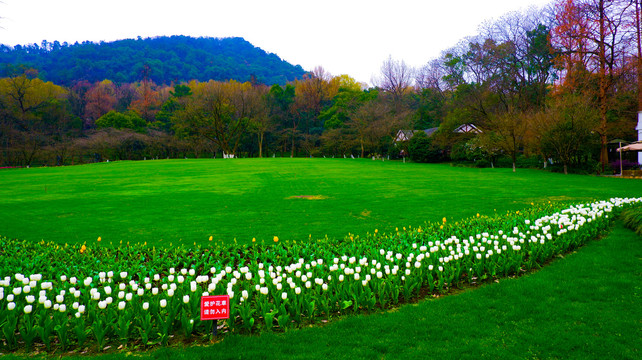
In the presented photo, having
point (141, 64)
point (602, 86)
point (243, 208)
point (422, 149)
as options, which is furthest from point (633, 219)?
point (141, 64)

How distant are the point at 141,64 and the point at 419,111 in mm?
90435

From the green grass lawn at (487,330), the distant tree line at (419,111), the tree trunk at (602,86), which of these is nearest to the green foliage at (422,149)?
the distant tree line at (419,111)

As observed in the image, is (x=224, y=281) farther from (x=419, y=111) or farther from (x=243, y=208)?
(x=419, y=111)

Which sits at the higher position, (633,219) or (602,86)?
(602,86)

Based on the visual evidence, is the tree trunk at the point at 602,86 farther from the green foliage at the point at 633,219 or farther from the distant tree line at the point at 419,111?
the green foliage at the point at 633,219

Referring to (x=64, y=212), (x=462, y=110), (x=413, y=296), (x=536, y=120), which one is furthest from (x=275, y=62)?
(x=413, y=296)

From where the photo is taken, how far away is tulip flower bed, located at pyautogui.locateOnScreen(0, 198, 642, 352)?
14.5ft

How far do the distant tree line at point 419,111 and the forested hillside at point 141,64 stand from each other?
2120 centimetres

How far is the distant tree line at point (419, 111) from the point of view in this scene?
109ft

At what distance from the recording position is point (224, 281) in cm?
610

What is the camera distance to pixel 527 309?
5.00 m

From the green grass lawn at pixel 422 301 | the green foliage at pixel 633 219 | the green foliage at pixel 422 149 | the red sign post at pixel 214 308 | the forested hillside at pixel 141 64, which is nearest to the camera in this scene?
the red sign post at pixel 214 308

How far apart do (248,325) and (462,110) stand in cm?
5055

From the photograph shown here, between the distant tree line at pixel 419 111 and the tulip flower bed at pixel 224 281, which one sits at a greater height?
the distant tree line at pixel 419 111
